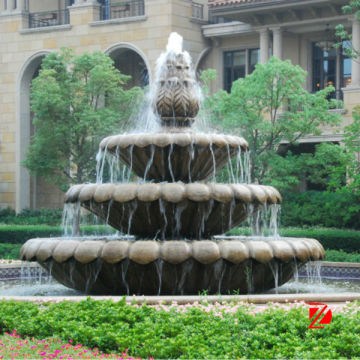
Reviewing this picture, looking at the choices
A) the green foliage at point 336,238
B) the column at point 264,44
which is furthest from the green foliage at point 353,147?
the column at point 264,44

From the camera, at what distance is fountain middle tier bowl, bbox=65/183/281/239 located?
12758 mm

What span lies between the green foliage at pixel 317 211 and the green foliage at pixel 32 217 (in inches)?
412

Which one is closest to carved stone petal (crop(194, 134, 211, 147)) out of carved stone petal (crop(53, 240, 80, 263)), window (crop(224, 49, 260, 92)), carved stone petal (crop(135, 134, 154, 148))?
carved stone petal (crop(135, 134, 154, 148))

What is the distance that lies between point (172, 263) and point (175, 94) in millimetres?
3644

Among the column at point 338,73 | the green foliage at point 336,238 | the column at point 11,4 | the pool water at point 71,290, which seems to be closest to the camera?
the pool water at point 71,290

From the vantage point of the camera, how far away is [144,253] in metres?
12.1

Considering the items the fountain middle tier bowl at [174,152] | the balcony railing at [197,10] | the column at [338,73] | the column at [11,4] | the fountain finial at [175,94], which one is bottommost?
the fountain middle tier bowl at [174,152]

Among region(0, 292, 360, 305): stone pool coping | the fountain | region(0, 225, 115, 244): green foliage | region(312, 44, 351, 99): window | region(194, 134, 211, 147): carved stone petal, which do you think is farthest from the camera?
region(312, 44, 351, 99): window

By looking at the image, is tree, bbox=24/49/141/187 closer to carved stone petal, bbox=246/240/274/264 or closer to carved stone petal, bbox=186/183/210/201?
carved stone petal, bbox=186/183/210/201

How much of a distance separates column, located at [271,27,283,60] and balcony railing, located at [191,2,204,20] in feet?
15.8

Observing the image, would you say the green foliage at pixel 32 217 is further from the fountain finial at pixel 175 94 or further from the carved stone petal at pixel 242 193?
the carved stone petal at pixel 242 193

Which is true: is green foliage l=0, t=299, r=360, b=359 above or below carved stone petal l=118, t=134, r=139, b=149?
below

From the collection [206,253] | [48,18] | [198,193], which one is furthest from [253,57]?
[206,253]

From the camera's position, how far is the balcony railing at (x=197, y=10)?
1555 inches
